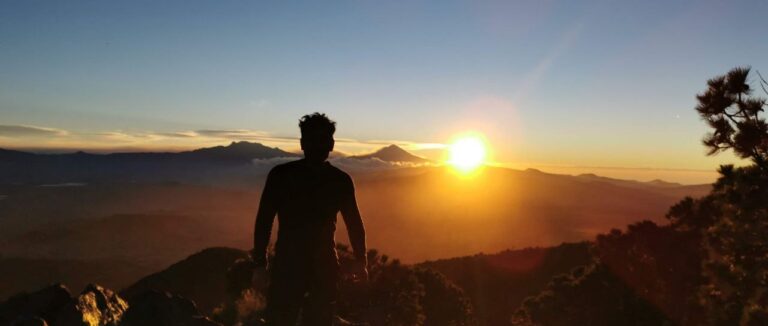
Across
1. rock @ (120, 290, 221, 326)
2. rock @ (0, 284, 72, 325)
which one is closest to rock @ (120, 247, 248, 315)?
rock @ (0, 284, 72, 325)

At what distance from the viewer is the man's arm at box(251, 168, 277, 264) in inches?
173

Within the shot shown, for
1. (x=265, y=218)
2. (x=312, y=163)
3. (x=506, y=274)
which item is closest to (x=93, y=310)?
(x=265, y=218)

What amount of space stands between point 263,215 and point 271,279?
564 mm

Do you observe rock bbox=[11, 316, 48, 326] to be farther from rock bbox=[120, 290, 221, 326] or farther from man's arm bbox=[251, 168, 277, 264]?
man's arm bbox=[251, 168, 277, 264]

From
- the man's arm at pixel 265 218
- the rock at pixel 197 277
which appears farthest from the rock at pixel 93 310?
the rock at pixel 197 277

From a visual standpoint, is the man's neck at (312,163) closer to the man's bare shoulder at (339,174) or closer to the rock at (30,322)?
the man's bare shoulder at (339,174)

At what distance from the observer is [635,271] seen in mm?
23531

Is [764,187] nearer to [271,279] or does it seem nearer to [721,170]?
[721,170]

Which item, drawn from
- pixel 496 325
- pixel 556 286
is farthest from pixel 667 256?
pixel 496 325

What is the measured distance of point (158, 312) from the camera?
700 centimetres

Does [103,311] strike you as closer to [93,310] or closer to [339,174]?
[93,310]

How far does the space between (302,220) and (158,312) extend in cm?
383

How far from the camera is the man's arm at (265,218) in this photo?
14.5 ft

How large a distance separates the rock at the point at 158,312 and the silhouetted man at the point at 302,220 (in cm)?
310
